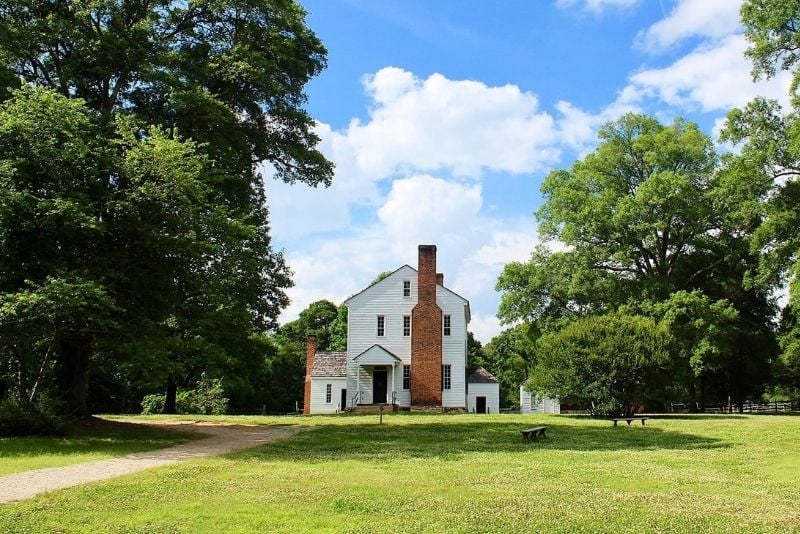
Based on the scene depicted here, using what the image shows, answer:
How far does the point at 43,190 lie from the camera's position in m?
18.5

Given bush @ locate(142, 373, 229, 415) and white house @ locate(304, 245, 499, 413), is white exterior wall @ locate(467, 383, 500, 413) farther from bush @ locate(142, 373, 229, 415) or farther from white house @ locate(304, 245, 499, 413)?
bush @ locate(142, 373, 229, 415)

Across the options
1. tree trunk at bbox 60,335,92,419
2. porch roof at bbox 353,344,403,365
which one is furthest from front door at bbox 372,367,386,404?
tree trunk at bbox 60,335,92,419

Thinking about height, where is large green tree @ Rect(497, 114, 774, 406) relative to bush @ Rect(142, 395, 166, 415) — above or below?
above

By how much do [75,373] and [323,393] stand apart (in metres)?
25.9

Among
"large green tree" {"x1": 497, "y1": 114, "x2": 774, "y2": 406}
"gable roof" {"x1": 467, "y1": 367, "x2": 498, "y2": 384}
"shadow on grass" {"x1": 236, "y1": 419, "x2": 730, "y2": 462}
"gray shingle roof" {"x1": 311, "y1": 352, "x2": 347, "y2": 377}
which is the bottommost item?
"shadow on grass" {"x1": 236, "y1": 419, "x2": 730, "y2": 462}

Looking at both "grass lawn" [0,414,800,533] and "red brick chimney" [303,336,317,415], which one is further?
"red brick chimney" [303,336,317,415]

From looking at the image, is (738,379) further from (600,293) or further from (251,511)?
(251,511)

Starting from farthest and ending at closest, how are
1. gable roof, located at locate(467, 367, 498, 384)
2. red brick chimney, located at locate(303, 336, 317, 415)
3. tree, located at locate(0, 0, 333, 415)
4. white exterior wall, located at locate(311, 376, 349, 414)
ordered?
gable roof, located at locate(467, 367, 498, 384)
red brick chimney, located at locate(303, 336, 317, 415)
white exterior wall, located at locate(311, 376, 349, 414)
tree, located at locate(0, 0, 333, 415)

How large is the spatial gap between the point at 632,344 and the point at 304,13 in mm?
19775

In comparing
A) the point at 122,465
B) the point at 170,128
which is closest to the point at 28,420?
the point at 122,465

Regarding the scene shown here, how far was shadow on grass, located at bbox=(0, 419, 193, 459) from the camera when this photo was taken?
640 inches

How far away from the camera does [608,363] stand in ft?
102

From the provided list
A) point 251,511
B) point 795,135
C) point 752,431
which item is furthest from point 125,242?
point 795,135

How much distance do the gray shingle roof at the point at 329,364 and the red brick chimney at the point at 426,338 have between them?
6.31 metres
